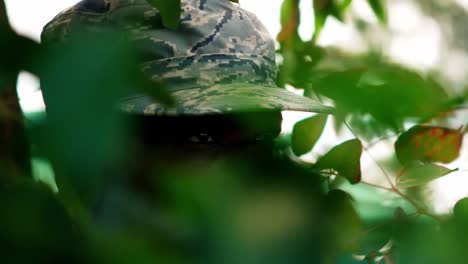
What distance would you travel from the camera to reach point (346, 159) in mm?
250

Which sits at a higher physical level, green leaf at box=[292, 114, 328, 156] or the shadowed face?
the shadowed face

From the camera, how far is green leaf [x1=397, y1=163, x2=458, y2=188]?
22 centimetres

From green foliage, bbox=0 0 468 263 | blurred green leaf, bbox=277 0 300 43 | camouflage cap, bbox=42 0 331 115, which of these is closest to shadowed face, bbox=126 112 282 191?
green foliage, bbox=0 0 468 263

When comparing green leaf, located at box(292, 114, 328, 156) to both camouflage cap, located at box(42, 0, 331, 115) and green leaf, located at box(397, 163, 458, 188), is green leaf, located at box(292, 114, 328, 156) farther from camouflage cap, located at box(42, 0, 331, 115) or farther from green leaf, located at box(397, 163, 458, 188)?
camouflage cap, located at box(42, 0, 331, 115)

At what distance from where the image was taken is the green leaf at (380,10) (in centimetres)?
18

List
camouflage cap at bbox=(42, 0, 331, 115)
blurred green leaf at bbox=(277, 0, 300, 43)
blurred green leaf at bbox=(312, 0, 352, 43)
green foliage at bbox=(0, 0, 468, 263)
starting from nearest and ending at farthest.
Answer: green foliage at bbox=(0, 0, 468, 263) < blurred green leaf at bbox=(312, 0, 352, 43) < blurred green leaf at bbox=(277, 0, 300, 43) < camouflage cap at bbox=(42, 0, 331, 115)

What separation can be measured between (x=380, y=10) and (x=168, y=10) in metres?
0.13

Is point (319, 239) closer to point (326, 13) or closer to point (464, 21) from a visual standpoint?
point (464, 21)

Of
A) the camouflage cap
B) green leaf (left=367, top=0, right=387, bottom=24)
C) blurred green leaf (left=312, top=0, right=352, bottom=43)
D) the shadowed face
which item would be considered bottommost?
the camouflage cap

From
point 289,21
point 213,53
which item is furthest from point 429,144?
point 213,53

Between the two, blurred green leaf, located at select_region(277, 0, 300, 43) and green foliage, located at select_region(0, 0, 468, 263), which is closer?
green foliage, located at select_region(0, 0, 468, 263)

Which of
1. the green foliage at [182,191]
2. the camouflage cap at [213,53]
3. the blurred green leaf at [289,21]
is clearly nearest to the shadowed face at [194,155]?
the green foliage at [182,191]

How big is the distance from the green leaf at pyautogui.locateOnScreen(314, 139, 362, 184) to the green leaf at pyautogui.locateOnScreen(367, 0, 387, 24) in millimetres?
51

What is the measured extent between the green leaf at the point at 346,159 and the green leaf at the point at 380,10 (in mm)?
51
